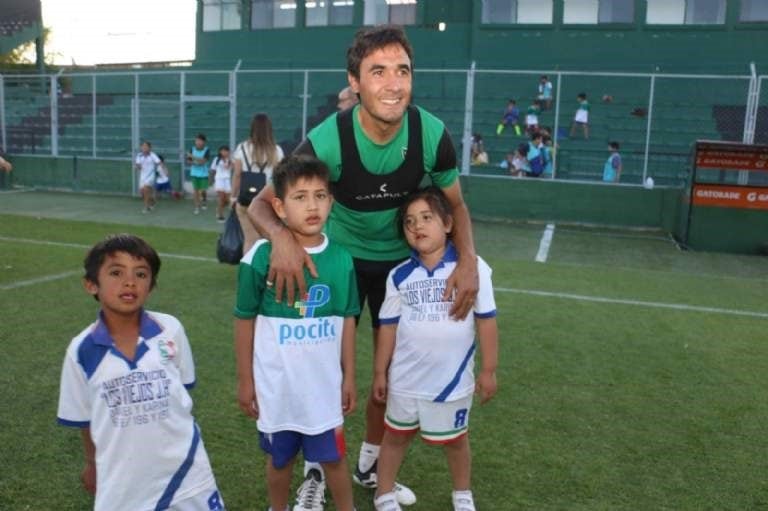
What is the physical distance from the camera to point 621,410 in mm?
4715

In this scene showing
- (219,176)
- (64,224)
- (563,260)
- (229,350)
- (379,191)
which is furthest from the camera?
(219,176)

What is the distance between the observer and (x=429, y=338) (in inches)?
123

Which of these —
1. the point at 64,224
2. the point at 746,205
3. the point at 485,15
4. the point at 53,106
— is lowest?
the point at 64,224

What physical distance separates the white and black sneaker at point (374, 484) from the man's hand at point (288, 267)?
125 centimetres

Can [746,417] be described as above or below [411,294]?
below

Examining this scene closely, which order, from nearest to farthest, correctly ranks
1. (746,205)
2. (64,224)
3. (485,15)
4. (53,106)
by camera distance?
(746,205), (64,224), (53,106), (485,15)

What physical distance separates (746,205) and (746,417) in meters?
8.23

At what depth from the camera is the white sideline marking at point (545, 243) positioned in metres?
10.8

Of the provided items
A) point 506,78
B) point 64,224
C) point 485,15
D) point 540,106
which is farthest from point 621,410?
point 485,15

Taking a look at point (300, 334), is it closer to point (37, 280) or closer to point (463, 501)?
point (463, 501)

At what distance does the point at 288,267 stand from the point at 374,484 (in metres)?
1.51

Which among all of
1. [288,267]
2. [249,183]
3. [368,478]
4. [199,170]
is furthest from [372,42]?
[199,170]

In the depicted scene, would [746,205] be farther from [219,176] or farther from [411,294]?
[411,294]

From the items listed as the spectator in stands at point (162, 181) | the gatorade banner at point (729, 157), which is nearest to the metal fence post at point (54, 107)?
the spectator in stands at point (162, 181)
